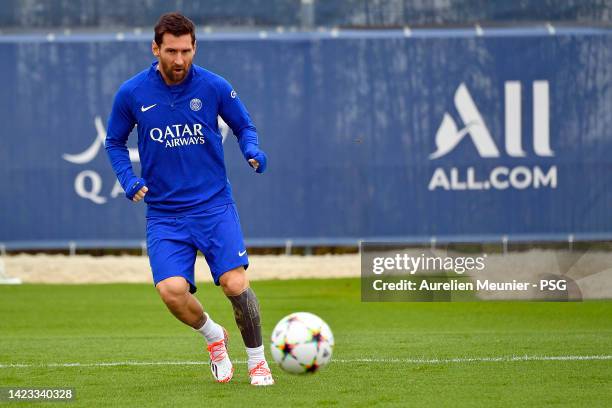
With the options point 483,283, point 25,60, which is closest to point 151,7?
point 25,60

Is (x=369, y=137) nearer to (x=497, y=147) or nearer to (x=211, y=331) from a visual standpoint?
(x=497, y=147)

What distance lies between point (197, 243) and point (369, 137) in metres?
11.0

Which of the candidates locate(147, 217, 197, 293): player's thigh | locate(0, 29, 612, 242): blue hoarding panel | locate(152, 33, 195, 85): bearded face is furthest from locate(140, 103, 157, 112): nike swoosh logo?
locate(0, 29, 612, 242): blue hoarding panel

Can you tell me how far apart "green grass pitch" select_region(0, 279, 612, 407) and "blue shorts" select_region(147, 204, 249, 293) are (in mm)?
823

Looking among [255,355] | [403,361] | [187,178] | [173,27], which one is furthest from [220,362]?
[173,27]

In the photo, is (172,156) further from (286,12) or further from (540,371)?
(286,12)

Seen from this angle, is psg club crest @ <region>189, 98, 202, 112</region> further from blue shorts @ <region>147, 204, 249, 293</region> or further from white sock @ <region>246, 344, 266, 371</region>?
white sock @ <region>246, 344, 266, 371</region>

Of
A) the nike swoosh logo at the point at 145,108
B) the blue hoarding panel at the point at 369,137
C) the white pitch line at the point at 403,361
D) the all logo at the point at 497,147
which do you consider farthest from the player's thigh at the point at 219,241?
the all logo at the point at 497,147

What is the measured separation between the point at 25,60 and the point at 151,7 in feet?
6.97

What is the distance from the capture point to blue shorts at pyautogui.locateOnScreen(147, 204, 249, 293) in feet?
27.2

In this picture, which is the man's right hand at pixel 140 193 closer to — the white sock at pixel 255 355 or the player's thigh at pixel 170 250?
the player's thigh at pixel 170 250

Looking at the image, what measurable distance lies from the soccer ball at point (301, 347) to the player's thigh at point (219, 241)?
62 centimetres

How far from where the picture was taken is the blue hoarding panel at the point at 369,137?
19125 mm

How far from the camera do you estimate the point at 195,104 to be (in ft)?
27.3
